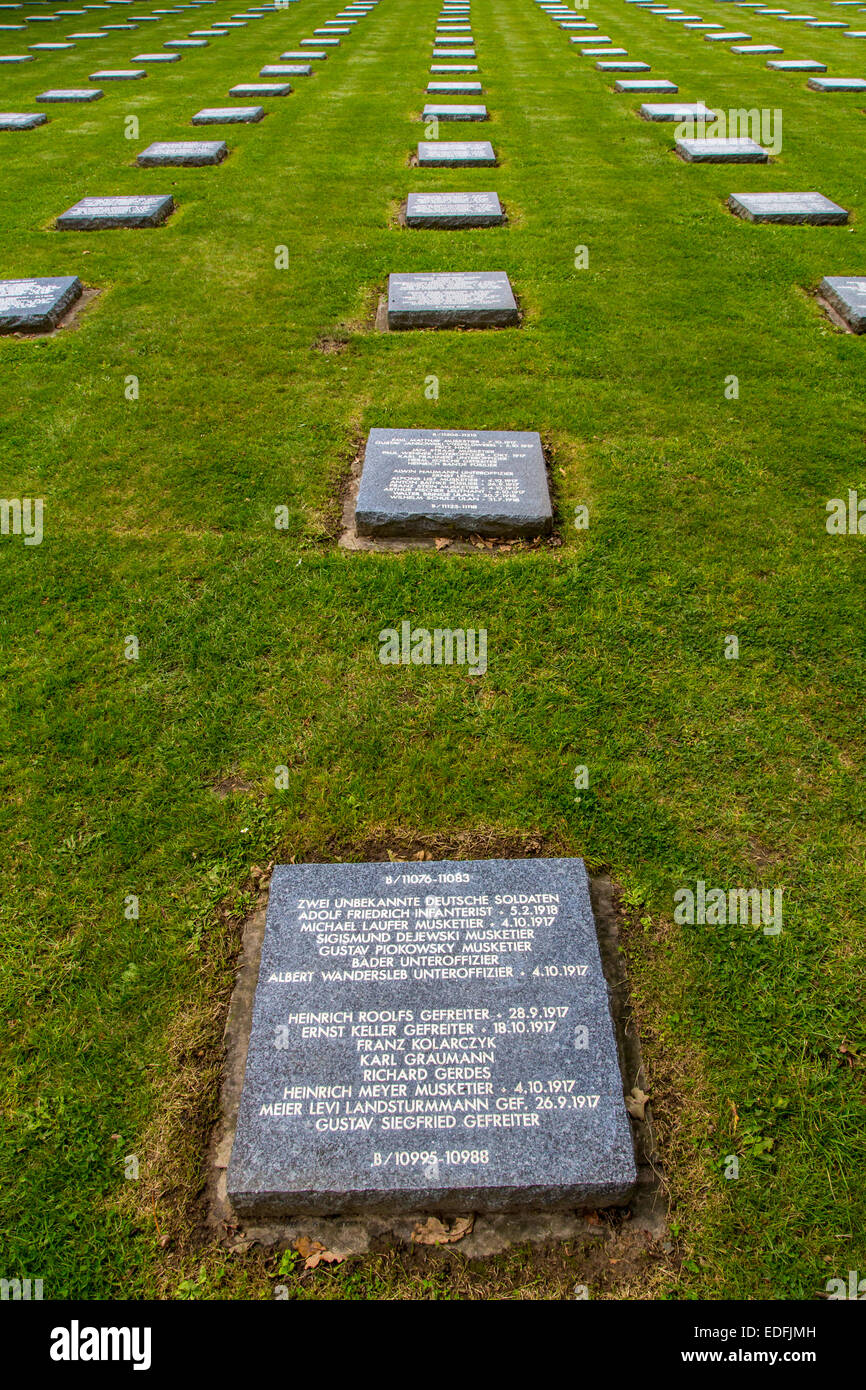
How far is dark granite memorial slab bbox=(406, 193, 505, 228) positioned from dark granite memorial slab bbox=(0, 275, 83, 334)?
4.47m

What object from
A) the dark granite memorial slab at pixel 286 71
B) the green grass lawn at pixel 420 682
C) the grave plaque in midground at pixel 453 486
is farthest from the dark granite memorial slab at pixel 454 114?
the grave plaque in midground at pixel 453 486

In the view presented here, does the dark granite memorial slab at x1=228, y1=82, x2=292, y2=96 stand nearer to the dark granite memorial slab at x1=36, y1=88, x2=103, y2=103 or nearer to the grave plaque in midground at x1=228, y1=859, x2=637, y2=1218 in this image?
the dark granite memorial slab at x1=36, y1=88, x2=103, y2=103

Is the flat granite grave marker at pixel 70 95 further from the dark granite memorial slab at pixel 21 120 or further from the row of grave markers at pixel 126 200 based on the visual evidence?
the dark granite memorial slab at pixel 21 120

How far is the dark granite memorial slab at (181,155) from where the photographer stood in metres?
12.2

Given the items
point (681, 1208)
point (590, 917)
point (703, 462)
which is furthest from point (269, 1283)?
point (703, 462)

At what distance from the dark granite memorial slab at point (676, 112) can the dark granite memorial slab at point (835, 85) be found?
3.29 m

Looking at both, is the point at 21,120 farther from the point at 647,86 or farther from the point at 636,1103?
the point at 636,1103

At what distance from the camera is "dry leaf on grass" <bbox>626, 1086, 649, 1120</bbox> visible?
315cm

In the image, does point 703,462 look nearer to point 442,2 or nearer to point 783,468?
point 783,468

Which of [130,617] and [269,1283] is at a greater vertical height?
[130,617]

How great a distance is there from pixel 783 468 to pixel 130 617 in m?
5.38

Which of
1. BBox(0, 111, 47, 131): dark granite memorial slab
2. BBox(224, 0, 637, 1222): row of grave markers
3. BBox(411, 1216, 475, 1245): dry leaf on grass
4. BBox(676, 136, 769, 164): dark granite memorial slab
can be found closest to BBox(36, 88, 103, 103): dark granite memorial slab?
BBox(0, 111, 47, 131): dark granite memorial slab

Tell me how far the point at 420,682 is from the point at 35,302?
7047mm

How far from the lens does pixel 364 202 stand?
36.1 feet
